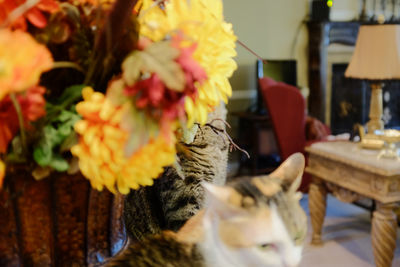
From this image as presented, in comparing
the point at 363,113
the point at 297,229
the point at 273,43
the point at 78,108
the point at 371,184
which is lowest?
the point at 363,113

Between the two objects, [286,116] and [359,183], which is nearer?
[359,183]

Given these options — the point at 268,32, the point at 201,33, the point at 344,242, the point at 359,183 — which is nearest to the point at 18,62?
the point at 201,33

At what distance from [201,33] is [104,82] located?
0.33 ft

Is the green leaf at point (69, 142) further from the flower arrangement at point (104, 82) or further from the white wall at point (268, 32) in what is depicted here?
the white wall at point (268, 32)

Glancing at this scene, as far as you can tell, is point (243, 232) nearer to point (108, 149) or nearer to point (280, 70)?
point (108, 149)

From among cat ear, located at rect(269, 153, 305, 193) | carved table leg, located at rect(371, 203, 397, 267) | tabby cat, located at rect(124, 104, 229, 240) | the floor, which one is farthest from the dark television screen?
cat ear, located at rect(269, 153, 305, 193)

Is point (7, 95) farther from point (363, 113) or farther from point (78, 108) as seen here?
point (363, 113)

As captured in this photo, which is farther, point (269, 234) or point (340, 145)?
point (340, 145)

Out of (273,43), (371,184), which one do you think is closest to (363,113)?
(273,43)

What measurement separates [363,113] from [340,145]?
243 cm

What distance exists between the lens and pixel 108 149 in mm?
353

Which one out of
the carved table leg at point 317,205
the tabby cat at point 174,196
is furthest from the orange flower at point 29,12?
the carved table leg at point 317,205

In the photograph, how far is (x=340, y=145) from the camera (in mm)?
2592

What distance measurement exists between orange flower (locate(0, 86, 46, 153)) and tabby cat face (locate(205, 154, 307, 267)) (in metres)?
0.16
